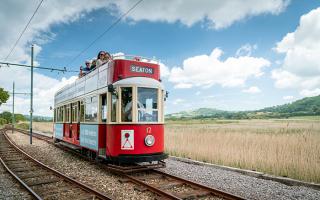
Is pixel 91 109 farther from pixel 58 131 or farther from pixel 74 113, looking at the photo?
pixel 58 131

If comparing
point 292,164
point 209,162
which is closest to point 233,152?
point 209,162

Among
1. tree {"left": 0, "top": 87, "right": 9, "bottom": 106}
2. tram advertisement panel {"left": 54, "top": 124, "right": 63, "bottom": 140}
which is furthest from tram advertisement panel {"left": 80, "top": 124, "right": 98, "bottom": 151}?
tree {"left": 0, "top": 87, "right": 9, "bottom": 106}

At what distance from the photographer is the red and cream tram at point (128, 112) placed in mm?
8852

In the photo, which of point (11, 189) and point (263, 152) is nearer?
point (11, 189)

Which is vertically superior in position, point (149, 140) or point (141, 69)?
point (141, 69)

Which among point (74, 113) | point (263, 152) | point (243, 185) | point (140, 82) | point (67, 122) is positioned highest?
point (140, 82)

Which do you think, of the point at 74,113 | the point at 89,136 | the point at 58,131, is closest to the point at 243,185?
the point at 89,136

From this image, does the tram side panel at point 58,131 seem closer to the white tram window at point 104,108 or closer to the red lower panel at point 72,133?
the red lower panel at point 72,133

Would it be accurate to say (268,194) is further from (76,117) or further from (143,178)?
(76,117)

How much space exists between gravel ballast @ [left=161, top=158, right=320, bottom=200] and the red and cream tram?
3.94 feet

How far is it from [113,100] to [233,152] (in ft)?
16.6

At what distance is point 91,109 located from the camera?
35.6ft

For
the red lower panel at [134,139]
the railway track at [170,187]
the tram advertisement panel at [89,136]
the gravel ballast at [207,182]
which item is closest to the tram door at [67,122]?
the tram advertisement panel at [89,136]

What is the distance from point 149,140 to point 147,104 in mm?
1090
